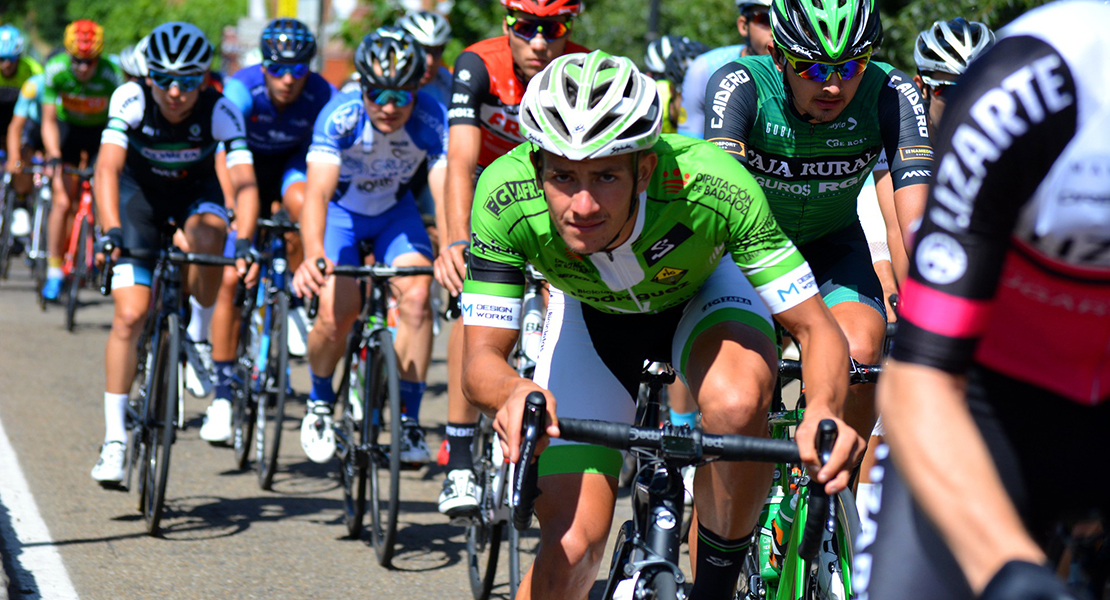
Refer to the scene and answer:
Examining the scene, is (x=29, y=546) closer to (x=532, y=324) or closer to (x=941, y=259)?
(x=532, y=324)

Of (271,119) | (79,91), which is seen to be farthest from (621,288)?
(79,91)

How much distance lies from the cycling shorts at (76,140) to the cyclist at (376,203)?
7.22 metres

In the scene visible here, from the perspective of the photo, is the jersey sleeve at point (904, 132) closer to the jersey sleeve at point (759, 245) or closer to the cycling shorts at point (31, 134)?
the jersey sleeve at point (759, 245)

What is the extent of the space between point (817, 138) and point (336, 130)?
121 inches

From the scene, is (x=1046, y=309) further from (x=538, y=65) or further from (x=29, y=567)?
(x=29, y=567)

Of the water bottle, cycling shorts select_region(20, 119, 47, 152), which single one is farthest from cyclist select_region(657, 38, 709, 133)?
cycling shorts select_region(20, 119, 47, 152)

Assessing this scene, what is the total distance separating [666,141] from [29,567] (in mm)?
3421

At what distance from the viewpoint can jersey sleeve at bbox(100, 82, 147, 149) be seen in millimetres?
6785

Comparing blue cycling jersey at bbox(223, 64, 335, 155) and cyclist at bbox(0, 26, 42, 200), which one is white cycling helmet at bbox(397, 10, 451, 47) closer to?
blue cycling jersey at bbox(223, 64, 335, 155)

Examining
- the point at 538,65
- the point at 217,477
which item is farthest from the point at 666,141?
the point at 217,477

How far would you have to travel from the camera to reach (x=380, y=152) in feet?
22.8

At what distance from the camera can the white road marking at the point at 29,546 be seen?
200 inches

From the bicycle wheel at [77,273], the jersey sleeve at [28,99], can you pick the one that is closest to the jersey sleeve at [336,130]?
the bicycle wheel at [77,273]

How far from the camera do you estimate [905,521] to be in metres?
2.14
